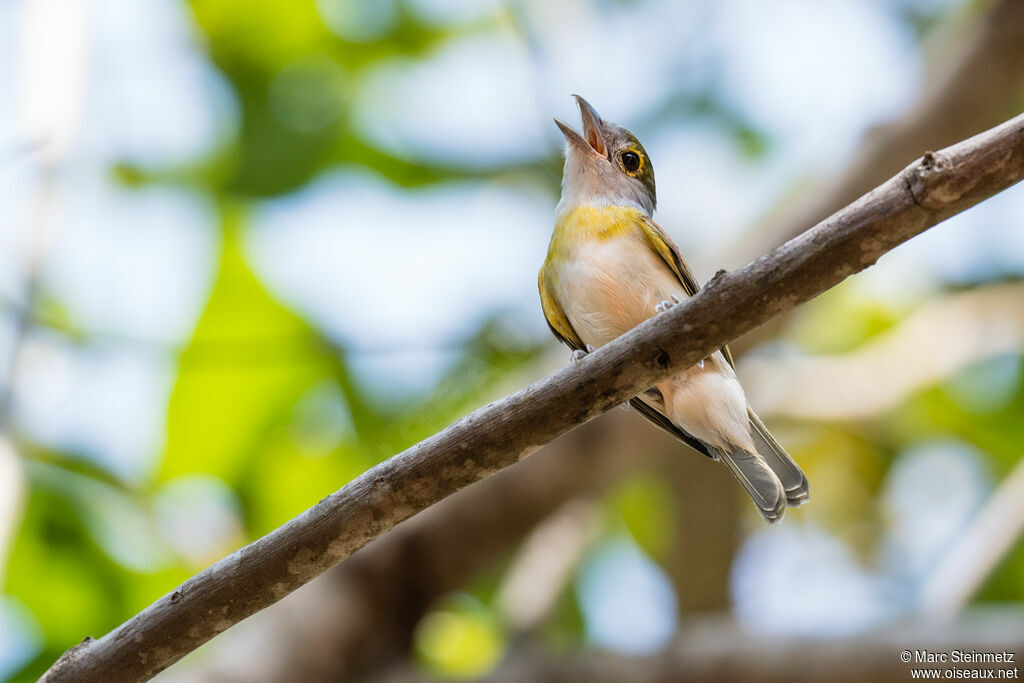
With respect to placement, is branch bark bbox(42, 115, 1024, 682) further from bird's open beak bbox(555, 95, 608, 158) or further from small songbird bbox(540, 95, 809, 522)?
bird's open beak bbox(555, 95, 608, 158)

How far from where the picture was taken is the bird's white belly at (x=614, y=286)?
155 inches

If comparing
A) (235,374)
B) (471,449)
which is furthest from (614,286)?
(235,374)

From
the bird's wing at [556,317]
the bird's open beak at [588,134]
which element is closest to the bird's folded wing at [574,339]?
the bird's wing at [556,317]

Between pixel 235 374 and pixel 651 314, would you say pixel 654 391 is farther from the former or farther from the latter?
pixel 235 374

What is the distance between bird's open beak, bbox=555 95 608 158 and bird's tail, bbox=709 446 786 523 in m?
1.65

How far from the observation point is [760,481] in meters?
4.04

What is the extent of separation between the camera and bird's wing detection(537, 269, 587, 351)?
420 cm

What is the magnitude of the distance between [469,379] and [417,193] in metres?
1.82

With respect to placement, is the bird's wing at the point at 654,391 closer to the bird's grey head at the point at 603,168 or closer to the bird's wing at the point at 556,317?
the bird's wing at the point at 556,317

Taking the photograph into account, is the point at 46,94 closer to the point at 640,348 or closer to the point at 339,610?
the point at 339,610

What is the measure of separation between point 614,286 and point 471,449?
1600mm

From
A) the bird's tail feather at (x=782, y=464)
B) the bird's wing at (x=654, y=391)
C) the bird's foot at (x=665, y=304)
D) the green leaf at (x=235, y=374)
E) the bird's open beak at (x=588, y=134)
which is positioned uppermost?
the bird's open beak at (x=588, y=134)

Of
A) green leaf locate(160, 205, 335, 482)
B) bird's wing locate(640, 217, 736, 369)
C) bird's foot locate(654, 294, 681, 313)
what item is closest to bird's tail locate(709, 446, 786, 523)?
bird's wing locate(640, 217, 736, 369)

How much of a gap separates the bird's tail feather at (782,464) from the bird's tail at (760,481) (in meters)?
0.06
